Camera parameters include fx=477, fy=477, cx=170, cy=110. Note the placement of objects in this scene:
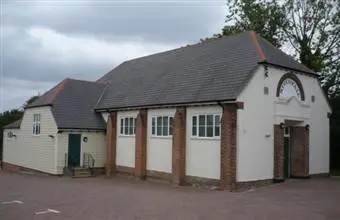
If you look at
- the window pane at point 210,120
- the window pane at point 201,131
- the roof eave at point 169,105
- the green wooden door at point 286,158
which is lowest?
the green wooden door at point 286,158

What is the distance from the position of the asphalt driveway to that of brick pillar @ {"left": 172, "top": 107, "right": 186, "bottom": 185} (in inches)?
28.4

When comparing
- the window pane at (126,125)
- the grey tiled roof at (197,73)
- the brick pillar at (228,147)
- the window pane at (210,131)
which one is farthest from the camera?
the window pane at (126,125)

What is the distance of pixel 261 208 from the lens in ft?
51.6

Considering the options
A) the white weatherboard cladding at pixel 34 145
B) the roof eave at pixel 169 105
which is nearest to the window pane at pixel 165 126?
the roof eave at pixel 169 105

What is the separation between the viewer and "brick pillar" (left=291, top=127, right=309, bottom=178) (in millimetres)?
25312

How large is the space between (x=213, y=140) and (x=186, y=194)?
11.8ft

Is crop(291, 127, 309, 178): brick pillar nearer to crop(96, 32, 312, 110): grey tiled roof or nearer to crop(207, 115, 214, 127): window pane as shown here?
crop(96, 32, 312, 110): grey tiled roof

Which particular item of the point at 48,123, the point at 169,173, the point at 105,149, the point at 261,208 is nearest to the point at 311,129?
the point at 169,173

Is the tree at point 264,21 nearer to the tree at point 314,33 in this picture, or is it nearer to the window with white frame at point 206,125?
the tree at point 314,33

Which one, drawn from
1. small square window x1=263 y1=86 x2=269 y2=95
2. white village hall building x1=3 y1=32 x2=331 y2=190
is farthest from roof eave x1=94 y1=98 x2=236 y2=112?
small square window x1=263 y1=86 x2=269 y2=95

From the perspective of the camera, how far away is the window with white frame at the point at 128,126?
2885 centimetres

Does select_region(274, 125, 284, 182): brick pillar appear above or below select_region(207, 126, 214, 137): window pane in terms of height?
below

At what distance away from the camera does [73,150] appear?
100ft

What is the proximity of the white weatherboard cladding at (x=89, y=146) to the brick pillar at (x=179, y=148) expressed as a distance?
8616mm
